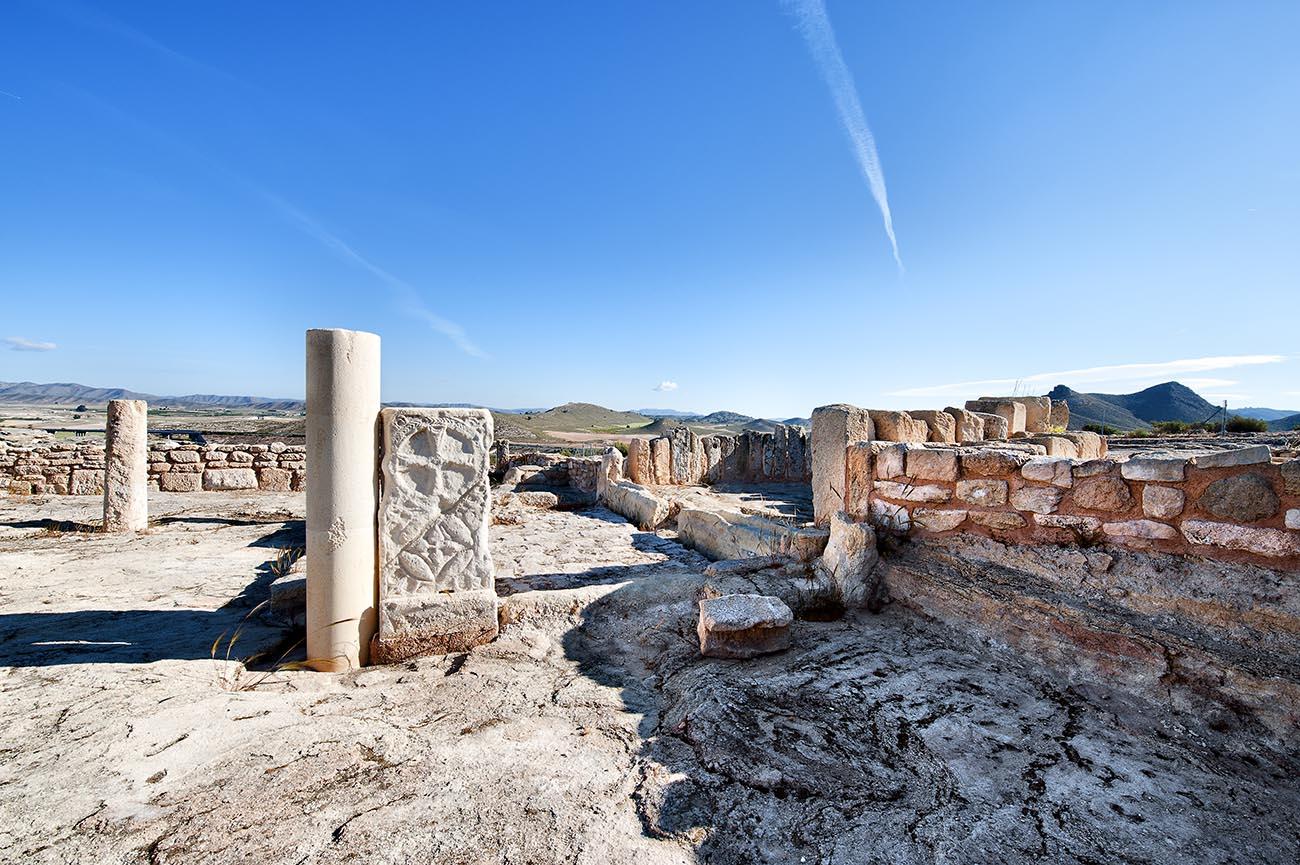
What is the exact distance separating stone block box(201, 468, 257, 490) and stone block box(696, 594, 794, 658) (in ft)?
39.4

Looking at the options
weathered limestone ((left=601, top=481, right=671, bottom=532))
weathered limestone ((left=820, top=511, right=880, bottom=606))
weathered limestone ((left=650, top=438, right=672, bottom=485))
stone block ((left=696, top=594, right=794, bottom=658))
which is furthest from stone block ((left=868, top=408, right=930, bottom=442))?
weathered limestone ((left=650, top=438, right=672, bottom=485))

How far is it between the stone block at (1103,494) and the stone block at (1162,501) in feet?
0.26

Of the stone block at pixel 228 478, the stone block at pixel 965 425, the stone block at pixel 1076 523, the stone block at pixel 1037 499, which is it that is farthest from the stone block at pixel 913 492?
the stone block at pixel 228 478

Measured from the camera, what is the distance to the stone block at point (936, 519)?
3719mm

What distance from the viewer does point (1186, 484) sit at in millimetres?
2756

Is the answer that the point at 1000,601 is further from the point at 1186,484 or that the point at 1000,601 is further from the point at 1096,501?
the point at 1186,484

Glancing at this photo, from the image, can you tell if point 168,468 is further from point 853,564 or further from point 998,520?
point 998,520

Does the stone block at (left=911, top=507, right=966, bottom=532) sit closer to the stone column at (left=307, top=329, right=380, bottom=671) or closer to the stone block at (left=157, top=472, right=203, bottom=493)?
the stone column at (left=307, top=329, right=380, bottom=671)

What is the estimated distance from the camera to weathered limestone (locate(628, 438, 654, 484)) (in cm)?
1128

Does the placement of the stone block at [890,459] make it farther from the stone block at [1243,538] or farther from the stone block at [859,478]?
the stone block at [1243,538]

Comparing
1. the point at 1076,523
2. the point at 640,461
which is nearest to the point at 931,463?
the point at 1076,523

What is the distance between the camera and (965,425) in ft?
21.2

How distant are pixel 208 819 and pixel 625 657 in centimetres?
208

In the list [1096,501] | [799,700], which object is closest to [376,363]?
[799,700]
